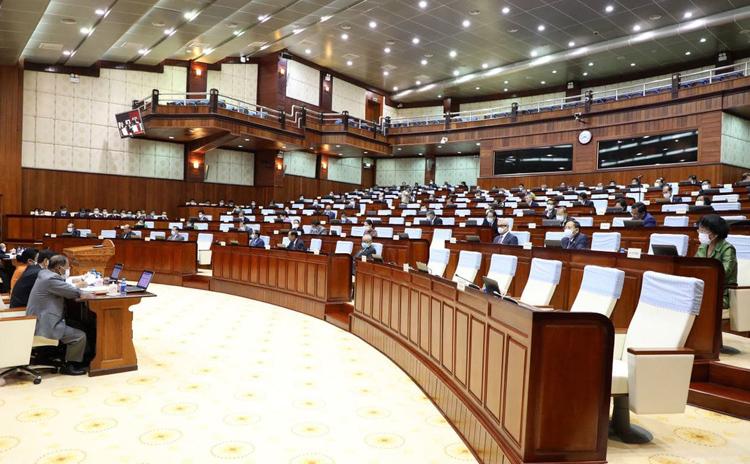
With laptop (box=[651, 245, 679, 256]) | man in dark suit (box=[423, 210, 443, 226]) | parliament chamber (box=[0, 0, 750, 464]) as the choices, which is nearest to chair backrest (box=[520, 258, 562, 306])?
parliament chamber (box=[0, 0, 750, 464])

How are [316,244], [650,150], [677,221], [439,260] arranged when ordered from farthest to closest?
[650,150], [316,244], [677,221], [439,260]

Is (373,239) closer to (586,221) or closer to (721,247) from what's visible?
(586,221)

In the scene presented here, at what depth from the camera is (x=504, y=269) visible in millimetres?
4648

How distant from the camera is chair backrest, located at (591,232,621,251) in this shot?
5.47 metres

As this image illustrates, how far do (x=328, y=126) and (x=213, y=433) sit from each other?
16848 mm

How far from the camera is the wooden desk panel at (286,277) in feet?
22.3

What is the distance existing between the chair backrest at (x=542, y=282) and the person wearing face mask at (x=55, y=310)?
3.62 m

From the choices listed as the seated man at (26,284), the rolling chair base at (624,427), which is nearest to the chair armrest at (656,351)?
the rolling chair base at (624,427)

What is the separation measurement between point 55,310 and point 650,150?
16.0m

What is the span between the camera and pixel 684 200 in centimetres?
878

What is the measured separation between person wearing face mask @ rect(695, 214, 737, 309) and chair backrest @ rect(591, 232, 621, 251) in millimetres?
1684

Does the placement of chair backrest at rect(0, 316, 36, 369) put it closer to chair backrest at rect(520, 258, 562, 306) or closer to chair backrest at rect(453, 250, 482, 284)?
chair backrest at rect(453, 250, 482, 284)

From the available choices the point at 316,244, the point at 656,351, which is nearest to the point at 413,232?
the point at 316,244

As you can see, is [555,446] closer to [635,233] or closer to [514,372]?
[514,372]
